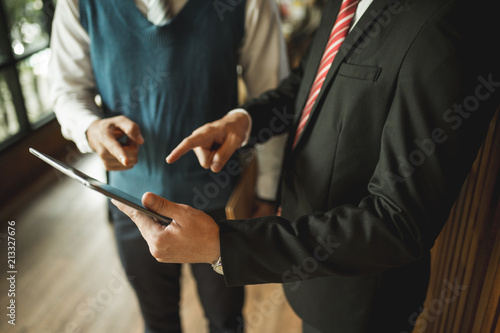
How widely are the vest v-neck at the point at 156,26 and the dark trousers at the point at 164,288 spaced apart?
1.84ft

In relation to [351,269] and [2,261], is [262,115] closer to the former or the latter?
[351,269]

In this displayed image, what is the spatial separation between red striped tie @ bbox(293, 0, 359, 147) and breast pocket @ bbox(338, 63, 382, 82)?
0.24 feet

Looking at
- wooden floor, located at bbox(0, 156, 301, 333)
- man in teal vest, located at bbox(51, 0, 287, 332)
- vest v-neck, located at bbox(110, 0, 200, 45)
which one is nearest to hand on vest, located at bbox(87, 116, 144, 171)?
man in teal vest, located at bbox(51, 0, 287, 332)

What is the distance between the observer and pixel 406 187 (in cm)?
73

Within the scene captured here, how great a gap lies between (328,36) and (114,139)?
1.95ft

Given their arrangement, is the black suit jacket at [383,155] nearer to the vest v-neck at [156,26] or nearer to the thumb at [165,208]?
the thumb at [165,208]

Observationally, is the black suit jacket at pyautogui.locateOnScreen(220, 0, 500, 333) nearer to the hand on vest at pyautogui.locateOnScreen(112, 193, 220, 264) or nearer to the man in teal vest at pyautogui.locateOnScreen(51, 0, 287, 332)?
the hand on vest at pyautogui.locateOnScreen(112, 193, 220, 264)

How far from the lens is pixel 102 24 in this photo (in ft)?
3.92

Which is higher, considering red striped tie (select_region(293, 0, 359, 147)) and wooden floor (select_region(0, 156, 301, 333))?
red striped tie (select_region(293, 0, 359, 147))

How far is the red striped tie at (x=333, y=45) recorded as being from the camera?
914mm

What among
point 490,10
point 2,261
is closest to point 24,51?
point 2,261

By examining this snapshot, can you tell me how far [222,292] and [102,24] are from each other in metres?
0.95

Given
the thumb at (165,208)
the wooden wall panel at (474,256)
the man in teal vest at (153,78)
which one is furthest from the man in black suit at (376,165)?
the man in teal vest at (153,78)

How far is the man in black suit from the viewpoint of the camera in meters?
0.69
